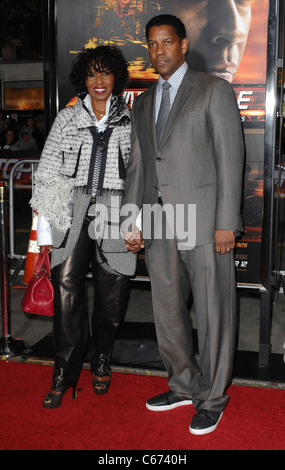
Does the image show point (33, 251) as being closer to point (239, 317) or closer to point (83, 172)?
point (83, 172)

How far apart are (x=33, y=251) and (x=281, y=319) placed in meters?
2.45

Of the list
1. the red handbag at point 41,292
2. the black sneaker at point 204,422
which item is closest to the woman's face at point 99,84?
the red handbag at point 41,292

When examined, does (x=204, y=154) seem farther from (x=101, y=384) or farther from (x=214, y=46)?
(x=101, y=384)

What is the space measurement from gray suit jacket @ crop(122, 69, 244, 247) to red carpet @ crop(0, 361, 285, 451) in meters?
1.08

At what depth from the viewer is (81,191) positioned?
135 inches

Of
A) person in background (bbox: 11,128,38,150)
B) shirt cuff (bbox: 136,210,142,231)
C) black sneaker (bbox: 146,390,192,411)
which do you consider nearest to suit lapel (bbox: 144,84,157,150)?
shirt cuff (bbox: 136,210,142,231)

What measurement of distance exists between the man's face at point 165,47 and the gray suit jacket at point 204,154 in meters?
0.12

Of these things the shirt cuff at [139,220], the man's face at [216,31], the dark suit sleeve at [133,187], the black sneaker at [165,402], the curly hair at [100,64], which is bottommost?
the black sneaker at [165,402]

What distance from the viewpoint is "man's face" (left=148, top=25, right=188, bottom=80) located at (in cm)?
306

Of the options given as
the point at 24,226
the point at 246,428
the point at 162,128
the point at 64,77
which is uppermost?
the point at 64,77

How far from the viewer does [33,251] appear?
4766mm

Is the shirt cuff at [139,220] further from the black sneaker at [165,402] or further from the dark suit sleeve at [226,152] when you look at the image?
the black sneaker at [165,402]

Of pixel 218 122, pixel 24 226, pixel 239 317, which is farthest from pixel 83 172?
pixel 24 226

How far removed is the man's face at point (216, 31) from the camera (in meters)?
3.74
